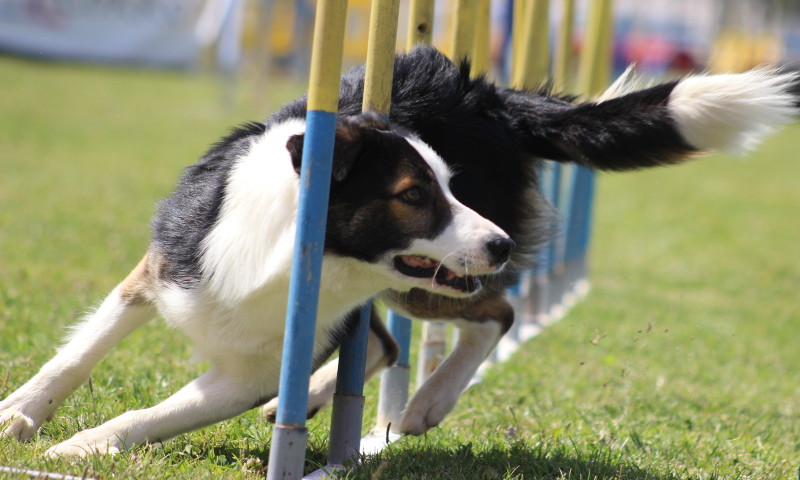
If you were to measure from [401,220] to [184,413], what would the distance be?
904 millimetres

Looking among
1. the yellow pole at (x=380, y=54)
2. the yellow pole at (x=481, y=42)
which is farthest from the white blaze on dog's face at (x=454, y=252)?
the yellow pole at (x=481, y=42)

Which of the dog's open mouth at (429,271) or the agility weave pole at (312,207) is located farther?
the dog's open mouth at (429,271)

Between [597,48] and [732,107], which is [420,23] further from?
[597,48]

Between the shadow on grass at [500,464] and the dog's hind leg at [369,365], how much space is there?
19.5 inches

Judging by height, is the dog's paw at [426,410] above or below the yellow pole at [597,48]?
below

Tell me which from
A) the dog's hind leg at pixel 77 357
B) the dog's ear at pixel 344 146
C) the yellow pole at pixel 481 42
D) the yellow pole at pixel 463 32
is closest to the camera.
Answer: the dog's ear at pixel 344 146

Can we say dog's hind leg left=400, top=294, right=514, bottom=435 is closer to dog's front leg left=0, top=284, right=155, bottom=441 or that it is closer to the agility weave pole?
the agility weave pole

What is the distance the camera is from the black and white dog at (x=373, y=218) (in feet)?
9.29

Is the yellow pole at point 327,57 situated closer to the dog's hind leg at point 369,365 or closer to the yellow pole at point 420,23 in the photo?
the yellow pole at point 420,23

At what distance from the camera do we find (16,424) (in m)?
2.98

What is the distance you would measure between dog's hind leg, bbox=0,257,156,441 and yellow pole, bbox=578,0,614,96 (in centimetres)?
387

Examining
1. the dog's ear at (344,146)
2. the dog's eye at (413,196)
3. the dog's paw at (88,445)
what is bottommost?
the dog's paw at (88,445)

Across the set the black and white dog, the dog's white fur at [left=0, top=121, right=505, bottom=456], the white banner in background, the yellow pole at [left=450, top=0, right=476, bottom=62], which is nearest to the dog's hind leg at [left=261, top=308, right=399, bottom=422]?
the black and white dog

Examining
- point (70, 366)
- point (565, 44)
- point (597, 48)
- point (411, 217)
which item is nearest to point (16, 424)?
point (70, 366)
